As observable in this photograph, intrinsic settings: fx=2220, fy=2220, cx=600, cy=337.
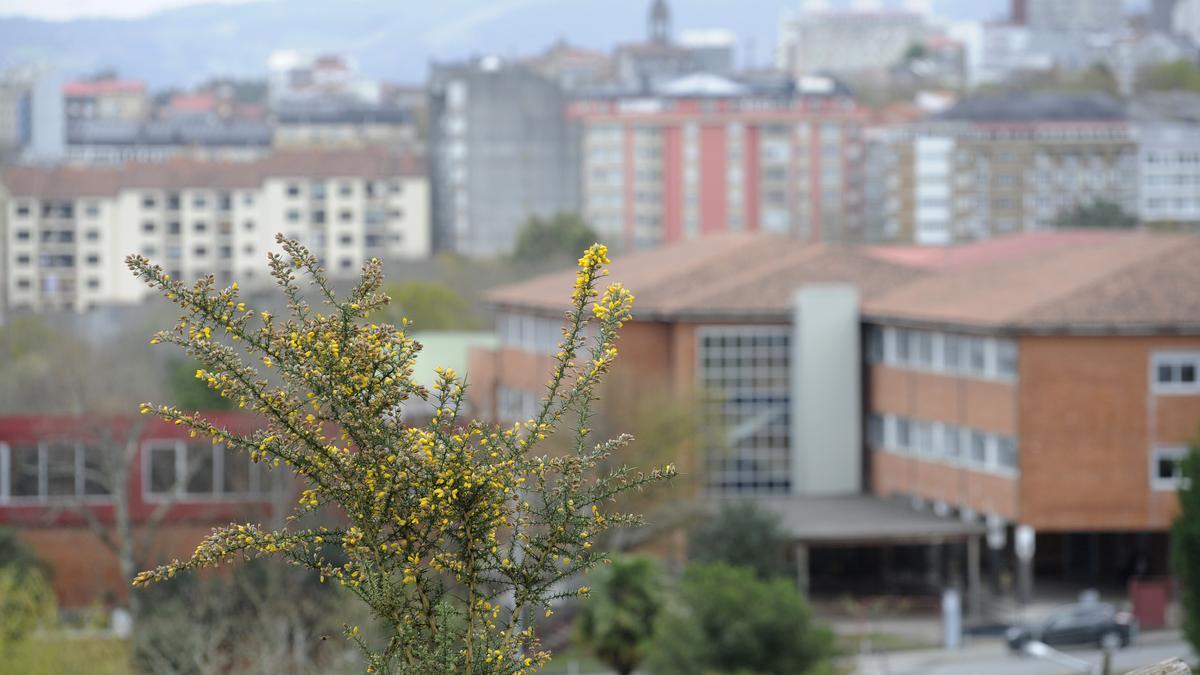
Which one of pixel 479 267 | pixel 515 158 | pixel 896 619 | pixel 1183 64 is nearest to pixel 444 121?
pixel 515 158

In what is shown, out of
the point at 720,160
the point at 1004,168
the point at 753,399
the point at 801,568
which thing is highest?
the point at 720,160

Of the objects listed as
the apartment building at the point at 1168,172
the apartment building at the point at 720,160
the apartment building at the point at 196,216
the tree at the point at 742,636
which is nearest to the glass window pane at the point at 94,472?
the tree at the point at 742,636

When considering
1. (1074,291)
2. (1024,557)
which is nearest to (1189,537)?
(1024,557)

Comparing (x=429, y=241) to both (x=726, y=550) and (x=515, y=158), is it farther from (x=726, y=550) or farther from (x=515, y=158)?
(x=726, y=550)

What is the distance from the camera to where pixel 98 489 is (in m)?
43.9

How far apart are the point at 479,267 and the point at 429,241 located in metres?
34.1

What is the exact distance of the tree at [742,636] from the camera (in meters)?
30.4

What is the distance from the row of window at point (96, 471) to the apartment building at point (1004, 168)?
294 ft

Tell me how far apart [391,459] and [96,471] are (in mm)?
36211

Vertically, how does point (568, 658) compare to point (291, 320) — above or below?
below

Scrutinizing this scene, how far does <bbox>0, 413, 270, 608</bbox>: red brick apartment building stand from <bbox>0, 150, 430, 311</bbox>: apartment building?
70.3m

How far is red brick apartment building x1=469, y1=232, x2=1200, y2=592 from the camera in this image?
3997cm

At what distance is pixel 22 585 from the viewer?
119ft

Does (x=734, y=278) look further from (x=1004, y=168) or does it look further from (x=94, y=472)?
(x=1004, y=168)
